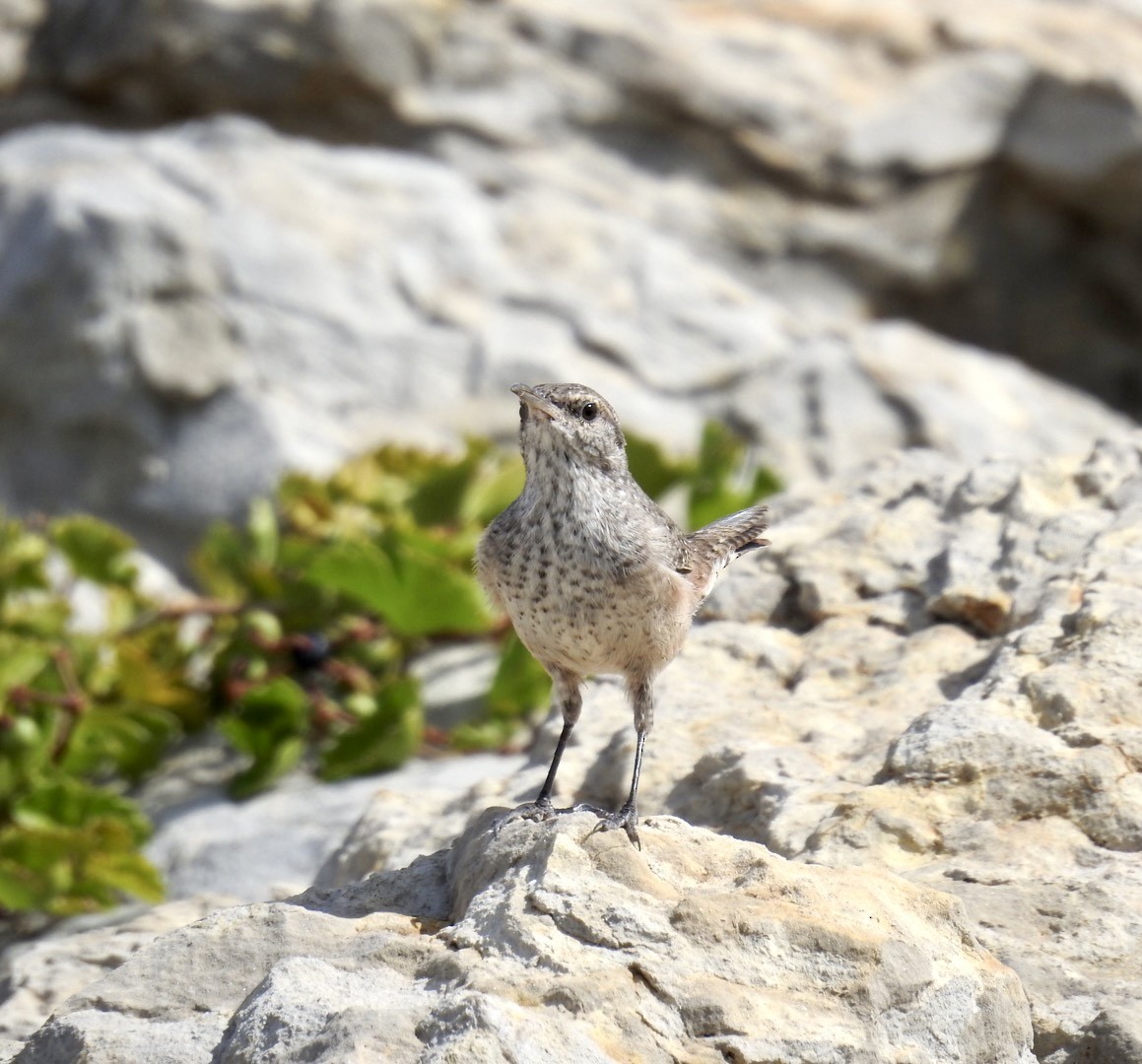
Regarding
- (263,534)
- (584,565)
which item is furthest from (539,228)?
(584,565)

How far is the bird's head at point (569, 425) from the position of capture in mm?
3889

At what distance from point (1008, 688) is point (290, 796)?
2.87 m

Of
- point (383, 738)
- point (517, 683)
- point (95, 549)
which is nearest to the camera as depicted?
point (383, 738)

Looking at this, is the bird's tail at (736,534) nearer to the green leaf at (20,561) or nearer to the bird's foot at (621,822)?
the bird's foot at (621,822)

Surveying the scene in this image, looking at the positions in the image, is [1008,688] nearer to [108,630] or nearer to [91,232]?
[108,630]

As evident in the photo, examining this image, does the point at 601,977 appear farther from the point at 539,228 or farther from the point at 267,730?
the point at 539,228

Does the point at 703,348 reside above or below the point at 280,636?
above

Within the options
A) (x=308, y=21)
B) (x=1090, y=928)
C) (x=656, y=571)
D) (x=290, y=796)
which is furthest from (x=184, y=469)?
(x=1090, y=928)

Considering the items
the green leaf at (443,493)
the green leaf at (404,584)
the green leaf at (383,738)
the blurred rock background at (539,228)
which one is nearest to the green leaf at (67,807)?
the green leaf at (383,738)

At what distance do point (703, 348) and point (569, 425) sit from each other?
434 centimetres

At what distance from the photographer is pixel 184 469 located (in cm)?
705

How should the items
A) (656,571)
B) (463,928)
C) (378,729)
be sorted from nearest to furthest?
(463,928)
(656,571)
(378,729)

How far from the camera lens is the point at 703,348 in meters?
8.12

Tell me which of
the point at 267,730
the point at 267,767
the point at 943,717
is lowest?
the point at 267,767
